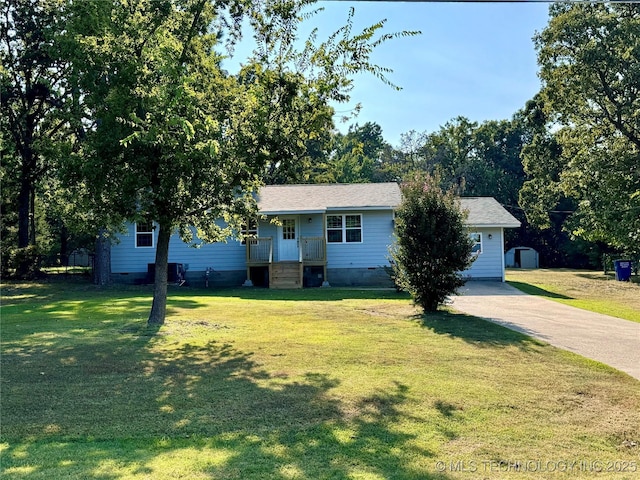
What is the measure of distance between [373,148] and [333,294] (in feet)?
143

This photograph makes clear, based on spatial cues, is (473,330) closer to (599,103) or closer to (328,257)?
(328,257)

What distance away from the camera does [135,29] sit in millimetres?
7945

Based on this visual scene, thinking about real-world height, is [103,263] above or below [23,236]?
below

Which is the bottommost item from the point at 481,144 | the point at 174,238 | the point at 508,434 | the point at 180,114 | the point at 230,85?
the point at 508,434

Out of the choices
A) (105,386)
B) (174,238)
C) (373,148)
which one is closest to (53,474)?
(105,386)

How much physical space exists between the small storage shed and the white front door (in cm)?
2339

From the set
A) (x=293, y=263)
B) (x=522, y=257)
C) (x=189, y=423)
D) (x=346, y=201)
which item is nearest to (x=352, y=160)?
(x=522, y=257)

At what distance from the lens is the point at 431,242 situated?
11.1 metres

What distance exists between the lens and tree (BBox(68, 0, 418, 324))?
25.3ft

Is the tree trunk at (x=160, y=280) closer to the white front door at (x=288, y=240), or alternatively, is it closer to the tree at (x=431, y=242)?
the tree at (x=431, y=242)

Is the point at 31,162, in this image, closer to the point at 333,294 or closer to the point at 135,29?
the point at 333,294

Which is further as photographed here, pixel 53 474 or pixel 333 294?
pixel 333 294

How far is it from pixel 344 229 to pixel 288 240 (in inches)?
98.5

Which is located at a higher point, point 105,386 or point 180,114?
point 180,114
